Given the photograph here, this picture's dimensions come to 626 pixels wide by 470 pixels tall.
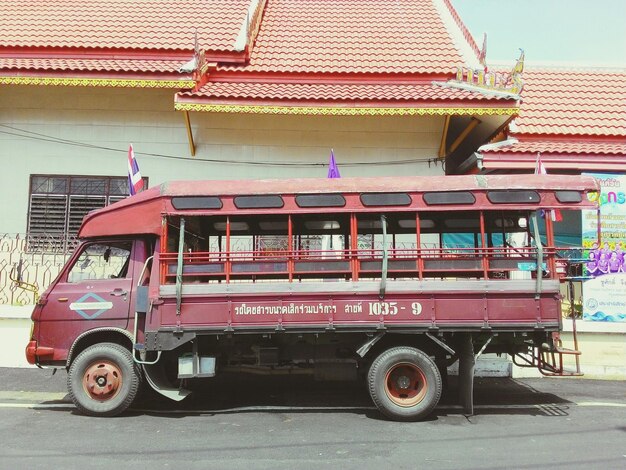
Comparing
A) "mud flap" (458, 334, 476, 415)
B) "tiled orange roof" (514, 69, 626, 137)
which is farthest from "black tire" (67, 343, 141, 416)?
"tiled orange roof" (514, 69, 626, 137)

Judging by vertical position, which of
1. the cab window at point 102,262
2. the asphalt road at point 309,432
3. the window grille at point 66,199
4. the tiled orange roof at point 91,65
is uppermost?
the tiled orange roof at point 91,65

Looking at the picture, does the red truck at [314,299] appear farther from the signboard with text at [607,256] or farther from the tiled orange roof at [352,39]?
the tiled orange roof at [352,39]

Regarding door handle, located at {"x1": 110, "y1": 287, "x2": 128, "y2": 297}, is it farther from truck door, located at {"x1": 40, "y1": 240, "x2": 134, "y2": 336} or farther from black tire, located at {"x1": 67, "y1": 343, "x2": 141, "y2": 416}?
black tire, located at {"x1": 67, "y1": 343, "x2": 141, "y2": 416}

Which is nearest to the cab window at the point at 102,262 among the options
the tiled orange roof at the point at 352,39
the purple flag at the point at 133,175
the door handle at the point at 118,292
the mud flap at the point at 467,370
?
the door handle at the point at 118,292

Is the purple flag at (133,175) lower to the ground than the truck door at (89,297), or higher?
higher

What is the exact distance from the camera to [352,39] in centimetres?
1264

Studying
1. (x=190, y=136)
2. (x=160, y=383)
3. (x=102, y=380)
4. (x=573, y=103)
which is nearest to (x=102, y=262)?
(x=102, y=380)

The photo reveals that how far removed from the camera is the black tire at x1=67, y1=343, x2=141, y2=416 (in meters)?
6.50

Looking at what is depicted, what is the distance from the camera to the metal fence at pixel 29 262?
9.90 metres

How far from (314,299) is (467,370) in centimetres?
207

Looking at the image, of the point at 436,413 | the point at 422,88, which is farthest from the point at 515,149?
the point at 436,413

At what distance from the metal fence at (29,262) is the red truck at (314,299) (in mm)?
3506

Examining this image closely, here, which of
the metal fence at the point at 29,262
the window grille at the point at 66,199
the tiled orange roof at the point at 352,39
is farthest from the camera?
the tiled orange roof at the point at 352,39

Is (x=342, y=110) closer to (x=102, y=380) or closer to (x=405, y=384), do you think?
(x=405, y=384)
